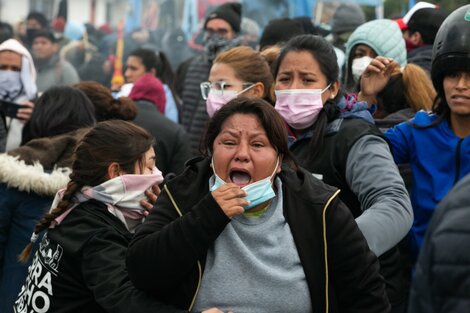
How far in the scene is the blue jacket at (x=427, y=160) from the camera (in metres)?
4.77

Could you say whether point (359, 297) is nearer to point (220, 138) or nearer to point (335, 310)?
point (335, 310)

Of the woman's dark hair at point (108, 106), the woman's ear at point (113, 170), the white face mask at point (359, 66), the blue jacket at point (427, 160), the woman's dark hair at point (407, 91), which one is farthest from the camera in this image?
the woman's dark hair at point (108, 106)

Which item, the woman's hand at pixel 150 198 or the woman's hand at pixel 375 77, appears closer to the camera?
the woman's hand at pixel 150 198

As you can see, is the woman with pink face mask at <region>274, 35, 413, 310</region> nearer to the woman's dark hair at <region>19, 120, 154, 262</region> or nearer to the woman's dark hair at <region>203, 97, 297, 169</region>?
the woman's dark hair at <region>203, 97, 297, 169</region>

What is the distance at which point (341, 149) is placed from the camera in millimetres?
4652

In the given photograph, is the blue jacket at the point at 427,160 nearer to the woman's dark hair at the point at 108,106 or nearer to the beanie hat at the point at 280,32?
the woman's dark hair at the point at 108,106

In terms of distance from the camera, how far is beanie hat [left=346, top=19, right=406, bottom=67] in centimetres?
658

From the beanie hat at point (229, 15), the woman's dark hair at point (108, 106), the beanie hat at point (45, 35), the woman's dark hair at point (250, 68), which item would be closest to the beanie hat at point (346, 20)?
the beanie hat at point (229, 15)

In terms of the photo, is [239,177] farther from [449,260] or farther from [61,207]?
[449,260]

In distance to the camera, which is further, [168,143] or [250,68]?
[168,143]

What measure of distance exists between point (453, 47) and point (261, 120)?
1.48 metres

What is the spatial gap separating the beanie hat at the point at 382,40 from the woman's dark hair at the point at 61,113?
183cm

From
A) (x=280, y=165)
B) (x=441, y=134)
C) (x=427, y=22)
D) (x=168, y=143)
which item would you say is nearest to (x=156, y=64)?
(x=168, y=143)

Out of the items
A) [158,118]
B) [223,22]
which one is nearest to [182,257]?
[158,118]
